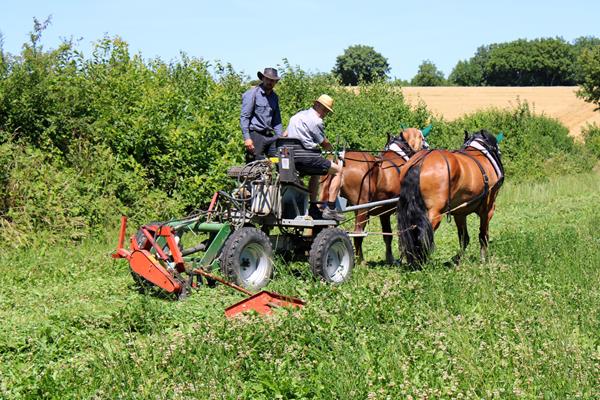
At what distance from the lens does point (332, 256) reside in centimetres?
920

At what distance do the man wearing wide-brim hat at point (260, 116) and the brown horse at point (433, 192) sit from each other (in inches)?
71.5

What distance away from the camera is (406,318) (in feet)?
22.0

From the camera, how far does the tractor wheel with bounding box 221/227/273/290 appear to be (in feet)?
26.5

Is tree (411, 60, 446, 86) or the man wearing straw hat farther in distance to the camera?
tree (411, 60, 446, 86)

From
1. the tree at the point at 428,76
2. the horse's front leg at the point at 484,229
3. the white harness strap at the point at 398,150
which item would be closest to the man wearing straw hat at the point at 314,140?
the white harness strap at the point at 398,150

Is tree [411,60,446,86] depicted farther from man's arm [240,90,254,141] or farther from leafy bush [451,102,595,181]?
man's arm [240,90,254,141]

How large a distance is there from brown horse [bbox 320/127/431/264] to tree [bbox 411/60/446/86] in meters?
89.0

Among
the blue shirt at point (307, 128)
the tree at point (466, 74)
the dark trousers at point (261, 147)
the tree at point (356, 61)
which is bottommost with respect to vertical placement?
the dark trousers at point (261, 147)

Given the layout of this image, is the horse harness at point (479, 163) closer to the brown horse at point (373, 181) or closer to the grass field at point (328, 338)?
the brown horse at point (373, 181)

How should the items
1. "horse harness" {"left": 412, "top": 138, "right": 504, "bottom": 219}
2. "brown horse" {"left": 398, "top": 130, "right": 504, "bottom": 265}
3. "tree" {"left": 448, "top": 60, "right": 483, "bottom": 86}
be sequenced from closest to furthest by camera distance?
"brown horse" {"left": 398, "top": 130, "right": 504, "bottom": 265}, "horse harness" {"left": 412, "top": 138, "right": 504, "bottom": 219}, "tree" {"left": 448, "top": 60, "right": 483, "bottom": 86}

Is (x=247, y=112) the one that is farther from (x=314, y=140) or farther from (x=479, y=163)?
(x=479, y=163)

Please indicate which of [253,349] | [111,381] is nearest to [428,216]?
[253,349]

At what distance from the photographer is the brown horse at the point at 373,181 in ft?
36.8

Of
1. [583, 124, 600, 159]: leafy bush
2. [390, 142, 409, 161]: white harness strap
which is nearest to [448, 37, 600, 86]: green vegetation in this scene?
[583, 124, 600, 159]: leafy bush
